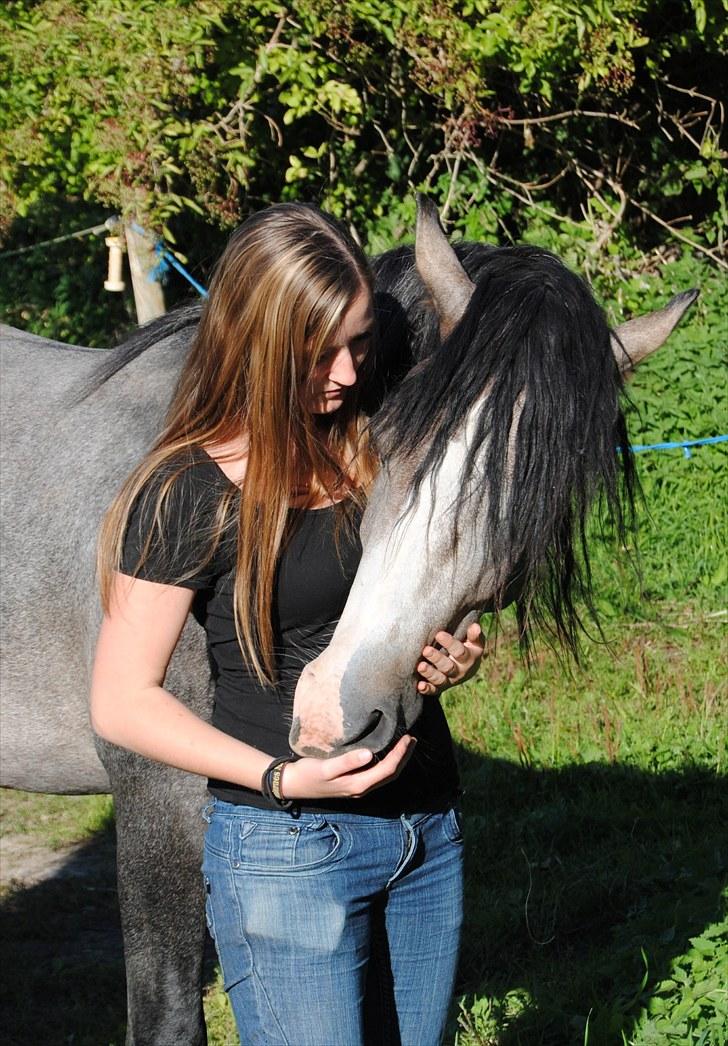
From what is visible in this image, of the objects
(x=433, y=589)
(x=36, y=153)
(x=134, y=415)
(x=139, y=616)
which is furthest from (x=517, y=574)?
(x=36, y=153)

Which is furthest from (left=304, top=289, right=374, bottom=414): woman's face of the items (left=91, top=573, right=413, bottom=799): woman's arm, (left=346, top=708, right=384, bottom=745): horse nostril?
(left=346, top=708, right=384, bottom=745): horse nostril

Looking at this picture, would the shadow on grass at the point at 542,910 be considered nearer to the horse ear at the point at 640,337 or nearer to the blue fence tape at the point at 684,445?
the horse ear at the point at 640,337

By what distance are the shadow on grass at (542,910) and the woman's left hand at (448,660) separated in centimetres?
137

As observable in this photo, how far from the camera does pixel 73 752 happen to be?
2.88 meters

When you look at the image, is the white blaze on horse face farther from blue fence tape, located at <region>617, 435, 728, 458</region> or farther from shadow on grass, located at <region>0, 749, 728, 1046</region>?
blue fence tape, located at <region>617, 435, 728, 458</region>

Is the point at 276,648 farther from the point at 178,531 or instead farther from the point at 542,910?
the point at 542,910

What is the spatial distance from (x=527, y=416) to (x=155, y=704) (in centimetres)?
74

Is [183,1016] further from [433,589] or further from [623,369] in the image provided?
[623,369]

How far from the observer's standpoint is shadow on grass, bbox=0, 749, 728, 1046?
305 centimetres

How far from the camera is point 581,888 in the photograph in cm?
364

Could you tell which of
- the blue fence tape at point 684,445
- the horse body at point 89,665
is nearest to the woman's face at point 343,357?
the horse body at point 89,665

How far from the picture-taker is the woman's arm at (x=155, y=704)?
5.74ft

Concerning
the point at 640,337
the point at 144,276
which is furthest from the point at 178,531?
the point at 144,276

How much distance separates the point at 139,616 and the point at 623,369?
3.02 feet
